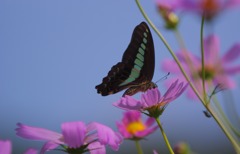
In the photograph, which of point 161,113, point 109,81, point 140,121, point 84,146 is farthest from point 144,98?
point 140,121

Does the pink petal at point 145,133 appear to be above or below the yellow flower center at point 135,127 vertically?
below

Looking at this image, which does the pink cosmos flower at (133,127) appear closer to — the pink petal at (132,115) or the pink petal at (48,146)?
the pink petal at (132,115)

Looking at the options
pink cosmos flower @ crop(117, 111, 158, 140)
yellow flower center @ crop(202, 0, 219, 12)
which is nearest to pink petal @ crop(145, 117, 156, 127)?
pink cosmos flower @ crop(117, 111, 158, 140)

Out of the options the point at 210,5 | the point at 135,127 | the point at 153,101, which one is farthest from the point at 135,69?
the point at 153,101

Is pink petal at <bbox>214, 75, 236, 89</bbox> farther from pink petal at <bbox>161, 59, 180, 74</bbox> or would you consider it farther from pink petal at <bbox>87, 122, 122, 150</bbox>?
pink petal at <bbox>87, 122, 122, 150</bbox>

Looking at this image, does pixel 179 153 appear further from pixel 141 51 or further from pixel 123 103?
pixel 141 51

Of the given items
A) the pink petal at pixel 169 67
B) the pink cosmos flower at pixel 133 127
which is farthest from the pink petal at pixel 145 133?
the pink petal at pixel 169 67
